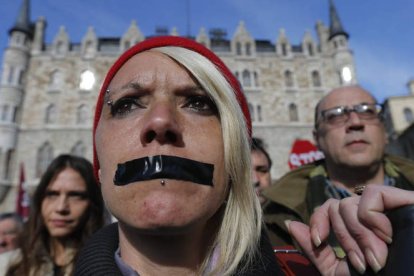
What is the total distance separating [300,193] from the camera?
8.05 feet

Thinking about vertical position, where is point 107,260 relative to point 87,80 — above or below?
below

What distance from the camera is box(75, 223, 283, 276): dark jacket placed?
1.09 m

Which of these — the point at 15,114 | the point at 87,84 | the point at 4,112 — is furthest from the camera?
the point at 87,84

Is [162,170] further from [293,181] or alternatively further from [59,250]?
[59,250]

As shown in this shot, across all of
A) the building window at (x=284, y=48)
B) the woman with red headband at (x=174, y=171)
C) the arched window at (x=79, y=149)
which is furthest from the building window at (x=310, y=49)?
the woman with red headband at (x=174, y=171)

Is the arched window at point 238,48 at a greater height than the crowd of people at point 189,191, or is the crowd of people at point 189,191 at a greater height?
the arched window at point 238,48

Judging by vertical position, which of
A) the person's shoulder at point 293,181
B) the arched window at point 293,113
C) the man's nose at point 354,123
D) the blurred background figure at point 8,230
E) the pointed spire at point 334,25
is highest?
the pointed spire at point 334,25

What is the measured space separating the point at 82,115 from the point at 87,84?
235 cm

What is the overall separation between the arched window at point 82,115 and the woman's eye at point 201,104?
21.2 metres

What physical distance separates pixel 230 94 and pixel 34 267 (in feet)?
7.12

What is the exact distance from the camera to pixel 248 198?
1.25 m

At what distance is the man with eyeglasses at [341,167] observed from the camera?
227cm

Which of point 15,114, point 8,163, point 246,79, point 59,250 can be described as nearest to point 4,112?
point 15,114

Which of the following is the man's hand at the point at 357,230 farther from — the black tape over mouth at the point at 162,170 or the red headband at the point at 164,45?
the red headband at the point at 164,45
